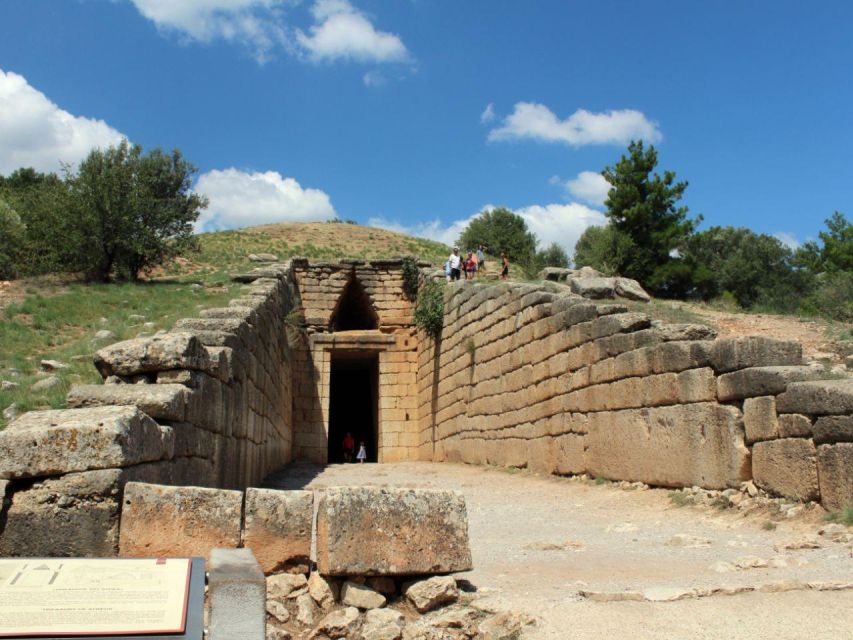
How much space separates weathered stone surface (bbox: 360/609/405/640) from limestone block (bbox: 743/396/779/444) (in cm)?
436

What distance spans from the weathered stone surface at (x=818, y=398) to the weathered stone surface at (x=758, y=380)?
0.37ft

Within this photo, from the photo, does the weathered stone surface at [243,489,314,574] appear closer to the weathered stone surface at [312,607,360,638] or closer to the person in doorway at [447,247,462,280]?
the weathered stone surface at [312,607,360,638]

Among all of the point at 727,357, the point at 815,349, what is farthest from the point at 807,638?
the point at 815,349

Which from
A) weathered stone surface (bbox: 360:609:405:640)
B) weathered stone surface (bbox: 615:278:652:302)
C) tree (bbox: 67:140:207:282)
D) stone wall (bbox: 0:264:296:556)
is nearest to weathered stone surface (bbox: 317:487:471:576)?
weathered stone surface (bbox: 360:609:405:640)

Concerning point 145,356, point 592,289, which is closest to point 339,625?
point 145,356

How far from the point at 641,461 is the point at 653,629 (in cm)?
501

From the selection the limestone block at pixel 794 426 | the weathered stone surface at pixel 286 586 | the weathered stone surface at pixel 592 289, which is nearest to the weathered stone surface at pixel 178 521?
the weathered stone surface at pixel 286 586

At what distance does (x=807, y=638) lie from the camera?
3.49 m

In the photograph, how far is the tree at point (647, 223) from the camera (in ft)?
87.7

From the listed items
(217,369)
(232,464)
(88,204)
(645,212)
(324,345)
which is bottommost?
(232,464)

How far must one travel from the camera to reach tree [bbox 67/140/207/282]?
17641 mm

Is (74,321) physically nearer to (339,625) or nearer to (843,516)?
(339,625)

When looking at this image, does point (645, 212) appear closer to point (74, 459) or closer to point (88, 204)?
point (88, 204)

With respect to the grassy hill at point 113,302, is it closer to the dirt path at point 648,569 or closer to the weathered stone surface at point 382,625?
the weathered stone surface at point 382,625
